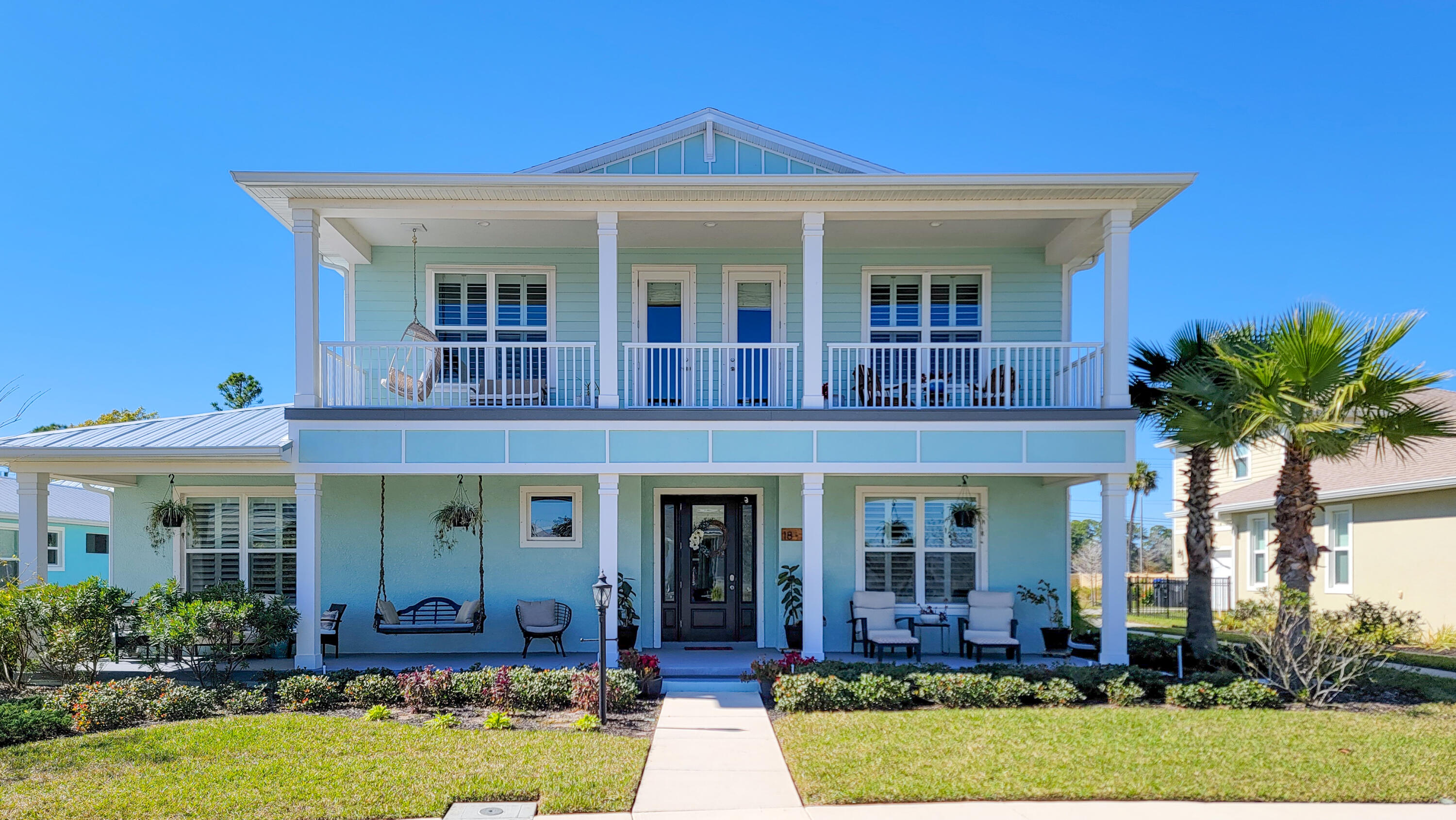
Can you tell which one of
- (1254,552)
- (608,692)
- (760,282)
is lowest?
(1254,552)

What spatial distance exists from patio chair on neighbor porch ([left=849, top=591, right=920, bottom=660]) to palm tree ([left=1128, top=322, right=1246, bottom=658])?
3300 mm

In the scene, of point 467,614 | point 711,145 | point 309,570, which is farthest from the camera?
point 711,145

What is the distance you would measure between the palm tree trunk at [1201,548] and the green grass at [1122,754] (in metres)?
2.34

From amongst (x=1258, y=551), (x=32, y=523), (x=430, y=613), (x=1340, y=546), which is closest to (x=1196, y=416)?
(x=430, y=613)

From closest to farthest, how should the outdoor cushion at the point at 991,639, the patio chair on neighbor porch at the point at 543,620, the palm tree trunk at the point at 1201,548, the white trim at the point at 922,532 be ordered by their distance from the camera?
the palm tree trunk at the point at 1201,548, the outdoor cushion at the point at 991,639, the patio chair on neighbor porch at the point at 543,620, the white trim at the point at 922,532

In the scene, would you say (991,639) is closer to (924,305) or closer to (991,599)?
(991,599)

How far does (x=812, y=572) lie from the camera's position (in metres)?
10.4

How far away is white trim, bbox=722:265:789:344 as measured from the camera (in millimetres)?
12805

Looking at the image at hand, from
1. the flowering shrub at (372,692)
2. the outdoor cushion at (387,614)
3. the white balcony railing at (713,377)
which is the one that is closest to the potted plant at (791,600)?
the white balcony railing at (713,377)

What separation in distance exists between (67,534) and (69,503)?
4.49ft

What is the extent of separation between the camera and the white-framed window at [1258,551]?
2036 centimetres

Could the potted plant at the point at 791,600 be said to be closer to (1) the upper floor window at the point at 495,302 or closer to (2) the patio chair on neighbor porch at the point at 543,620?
(2) the patio chair on neighbor porch at the point at 543,620

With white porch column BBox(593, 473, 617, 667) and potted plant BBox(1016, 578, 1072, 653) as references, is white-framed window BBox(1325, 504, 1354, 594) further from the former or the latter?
white porch column BBox(593, 473, 617, 667)

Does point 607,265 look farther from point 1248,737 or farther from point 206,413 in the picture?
point 1248,737
